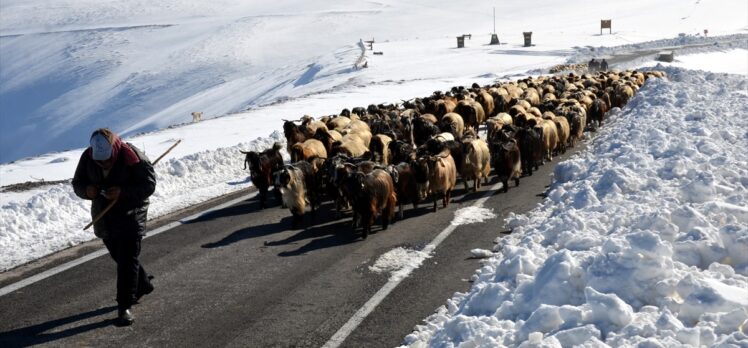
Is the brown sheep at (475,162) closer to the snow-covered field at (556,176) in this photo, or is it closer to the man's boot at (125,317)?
the snow-covered field at (556,176)

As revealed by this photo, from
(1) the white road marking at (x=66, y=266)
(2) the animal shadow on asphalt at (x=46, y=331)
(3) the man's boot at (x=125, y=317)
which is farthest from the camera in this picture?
(1) the white road marking at (x=66, y=266)

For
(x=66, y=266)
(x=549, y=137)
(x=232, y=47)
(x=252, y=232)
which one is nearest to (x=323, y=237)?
(x=252, y=232)

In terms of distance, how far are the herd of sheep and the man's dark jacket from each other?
433cm

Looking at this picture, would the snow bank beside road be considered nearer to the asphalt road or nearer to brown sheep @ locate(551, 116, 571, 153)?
the asphalt road

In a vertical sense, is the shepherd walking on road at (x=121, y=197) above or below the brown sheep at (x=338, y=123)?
above

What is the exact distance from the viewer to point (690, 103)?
23.2 meters

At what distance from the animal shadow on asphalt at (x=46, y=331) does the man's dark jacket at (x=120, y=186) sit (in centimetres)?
96

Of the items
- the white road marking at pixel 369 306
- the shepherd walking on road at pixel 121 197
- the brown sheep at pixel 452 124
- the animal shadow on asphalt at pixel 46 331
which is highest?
the shepherd walking on road at pixel 121 197

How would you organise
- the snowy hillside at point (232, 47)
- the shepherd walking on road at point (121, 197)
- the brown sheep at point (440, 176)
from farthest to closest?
1. the snowy hillside at point (232, 47)
2. the brown sheep at point (440, 176)
3. the shepherd walking on road at point (121, 197)

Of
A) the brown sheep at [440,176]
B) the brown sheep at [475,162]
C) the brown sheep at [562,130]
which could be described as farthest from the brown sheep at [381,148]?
the brown sheep at [562,130]

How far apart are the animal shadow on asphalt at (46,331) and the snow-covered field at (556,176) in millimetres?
2536

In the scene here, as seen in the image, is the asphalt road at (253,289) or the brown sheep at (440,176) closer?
the asphalt road at (253,289)

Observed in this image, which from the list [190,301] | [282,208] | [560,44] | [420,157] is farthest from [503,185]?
[560,44]

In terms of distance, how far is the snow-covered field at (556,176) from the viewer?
6.06 meters
